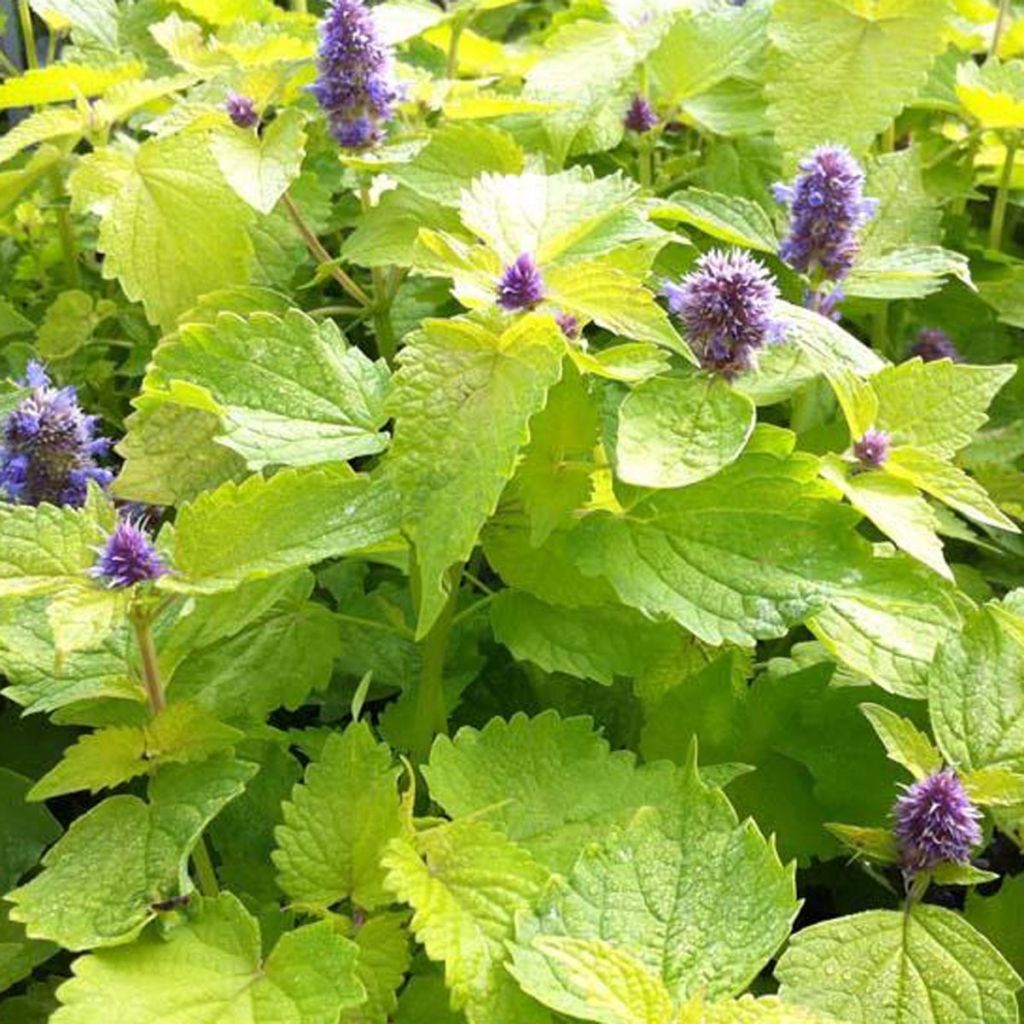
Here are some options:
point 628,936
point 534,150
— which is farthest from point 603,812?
point 534,150

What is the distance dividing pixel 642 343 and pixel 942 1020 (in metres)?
0.50

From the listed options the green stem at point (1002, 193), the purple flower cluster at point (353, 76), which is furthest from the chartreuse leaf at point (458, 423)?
the green stem at point (1002, 193)

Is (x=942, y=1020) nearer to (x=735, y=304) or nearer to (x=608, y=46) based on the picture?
(x=735, y=304)

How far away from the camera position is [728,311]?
1.03 metres

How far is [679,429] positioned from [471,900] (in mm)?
343

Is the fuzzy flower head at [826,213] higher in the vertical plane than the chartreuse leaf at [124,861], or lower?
higher

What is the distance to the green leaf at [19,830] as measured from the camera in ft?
3.87

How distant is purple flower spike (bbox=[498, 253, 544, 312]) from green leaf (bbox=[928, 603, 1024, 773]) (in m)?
0.38

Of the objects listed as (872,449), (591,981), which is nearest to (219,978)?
(591,981)

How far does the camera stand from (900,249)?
1347mm

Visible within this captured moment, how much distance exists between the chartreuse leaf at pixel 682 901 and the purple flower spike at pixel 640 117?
0.88 m

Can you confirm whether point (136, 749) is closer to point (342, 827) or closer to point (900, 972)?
point (342, 827)

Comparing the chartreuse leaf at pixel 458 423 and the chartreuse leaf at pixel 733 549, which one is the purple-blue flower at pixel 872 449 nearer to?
the chartreuse leaf at pixel 733 549

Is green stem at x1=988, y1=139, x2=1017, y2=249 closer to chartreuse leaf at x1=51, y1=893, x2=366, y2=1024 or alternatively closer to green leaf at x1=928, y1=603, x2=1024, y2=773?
green leaf at x1=928, y1=603, x2=1024, y2=773
